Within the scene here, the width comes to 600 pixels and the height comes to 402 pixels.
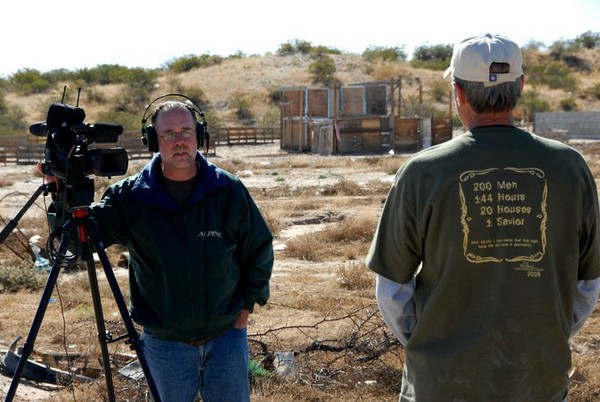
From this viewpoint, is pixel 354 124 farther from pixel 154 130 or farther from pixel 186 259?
pixel 186 259

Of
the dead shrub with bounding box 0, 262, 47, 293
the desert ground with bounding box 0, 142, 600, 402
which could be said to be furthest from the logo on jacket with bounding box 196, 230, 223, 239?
the dead shrub with bounding box 0, 262, 47, 293

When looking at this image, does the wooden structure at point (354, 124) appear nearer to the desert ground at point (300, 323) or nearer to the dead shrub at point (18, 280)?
the desert ground at point (300, 323)

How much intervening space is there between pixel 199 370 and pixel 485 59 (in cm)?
165

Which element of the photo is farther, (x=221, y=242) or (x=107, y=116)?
(x=107, y=116)

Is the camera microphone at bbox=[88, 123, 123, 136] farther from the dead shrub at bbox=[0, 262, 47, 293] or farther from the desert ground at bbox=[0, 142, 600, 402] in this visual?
the dead shrub at bbox=[0, 262, 47, 293]

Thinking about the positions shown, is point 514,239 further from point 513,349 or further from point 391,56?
point 391,56

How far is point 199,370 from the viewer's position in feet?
11.2

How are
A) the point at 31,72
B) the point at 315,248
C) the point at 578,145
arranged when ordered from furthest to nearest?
1. the point at 31,72
2. the point at 578,145
3. the point at 315,248

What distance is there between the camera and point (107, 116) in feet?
169

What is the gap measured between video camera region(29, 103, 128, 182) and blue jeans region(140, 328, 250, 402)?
0.70 m

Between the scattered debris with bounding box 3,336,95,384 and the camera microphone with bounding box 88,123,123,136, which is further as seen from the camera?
the scattered debris with bounding box 3,336,95,384

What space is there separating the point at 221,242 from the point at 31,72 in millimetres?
70068

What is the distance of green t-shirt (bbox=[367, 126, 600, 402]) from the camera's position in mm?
2539

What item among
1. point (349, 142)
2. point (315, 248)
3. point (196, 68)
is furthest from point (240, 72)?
point (315, 248)
